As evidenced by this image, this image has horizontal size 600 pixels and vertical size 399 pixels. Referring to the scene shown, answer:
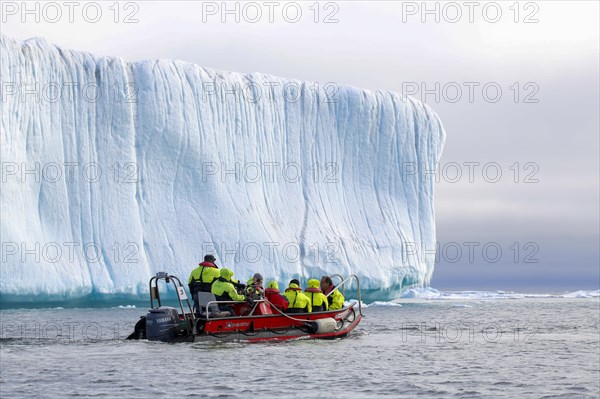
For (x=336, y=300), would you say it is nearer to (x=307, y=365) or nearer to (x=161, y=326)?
(x=161, y=326)

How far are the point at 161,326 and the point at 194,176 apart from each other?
12.8m

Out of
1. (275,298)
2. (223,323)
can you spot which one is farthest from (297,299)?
(223,323)

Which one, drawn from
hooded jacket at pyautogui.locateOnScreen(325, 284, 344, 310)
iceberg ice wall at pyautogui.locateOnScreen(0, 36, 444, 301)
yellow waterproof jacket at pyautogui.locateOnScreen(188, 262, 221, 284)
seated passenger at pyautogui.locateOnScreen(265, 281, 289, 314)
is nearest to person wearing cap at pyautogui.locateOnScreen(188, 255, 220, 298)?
yellow waterproof jacket at pyautogui.locateOnScreen(188, 262, 221, 284)

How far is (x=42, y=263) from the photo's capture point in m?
23.1

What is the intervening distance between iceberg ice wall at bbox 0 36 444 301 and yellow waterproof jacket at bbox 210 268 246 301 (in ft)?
31.4

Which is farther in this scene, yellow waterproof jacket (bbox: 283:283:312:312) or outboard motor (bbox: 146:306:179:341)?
yellow waterproof jacket (bbox: 283:283:312:312)

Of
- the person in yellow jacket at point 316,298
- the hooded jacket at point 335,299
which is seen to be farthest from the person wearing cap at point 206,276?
the hooded jacket at point 335,299

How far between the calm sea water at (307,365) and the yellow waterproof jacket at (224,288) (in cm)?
76

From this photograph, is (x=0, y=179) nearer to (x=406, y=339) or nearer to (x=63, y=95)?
(x=63, y=95)

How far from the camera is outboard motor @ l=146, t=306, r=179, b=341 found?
1440 centimetres

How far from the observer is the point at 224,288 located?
47.8 ft

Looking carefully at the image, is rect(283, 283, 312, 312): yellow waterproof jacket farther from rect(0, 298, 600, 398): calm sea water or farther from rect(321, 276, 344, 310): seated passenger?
rect(321, 276, 344, 310): seated passenger

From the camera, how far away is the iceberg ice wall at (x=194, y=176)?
78.6ft

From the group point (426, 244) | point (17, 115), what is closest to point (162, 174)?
point (17, 115)
